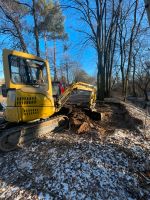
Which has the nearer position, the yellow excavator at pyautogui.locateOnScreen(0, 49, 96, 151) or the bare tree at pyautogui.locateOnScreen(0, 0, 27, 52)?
the yellow excavator at pyautogui.locateOnScreen(0, 49, 96, 151)

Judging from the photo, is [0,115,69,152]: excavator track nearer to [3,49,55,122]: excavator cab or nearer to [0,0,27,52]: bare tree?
[3,49,55,122]: excavator cab

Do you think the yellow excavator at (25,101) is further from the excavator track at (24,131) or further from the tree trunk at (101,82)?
the tree trunk at (101,82)

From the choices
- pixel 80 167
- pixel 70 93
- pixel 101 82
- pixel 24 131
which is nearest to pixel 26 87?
pixel 24 131

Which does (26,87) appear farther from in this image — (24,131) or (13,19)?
(13,19)

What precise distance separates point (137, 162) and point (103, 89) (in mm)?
12055

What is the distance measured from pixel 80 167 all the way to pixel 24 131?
2.12 m

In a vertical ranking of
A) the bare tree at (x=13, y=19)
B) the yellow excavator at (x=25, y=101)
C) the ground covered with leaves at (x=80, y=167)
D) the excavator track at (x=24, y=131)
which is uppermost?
the bare tree at (x=13, y=19)

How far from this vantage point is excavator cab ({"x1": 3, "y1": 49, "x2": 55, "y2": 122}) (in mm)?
5762

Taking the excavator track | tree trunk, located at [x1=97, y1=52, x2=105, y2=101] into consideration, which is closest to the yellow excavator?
the excavator track

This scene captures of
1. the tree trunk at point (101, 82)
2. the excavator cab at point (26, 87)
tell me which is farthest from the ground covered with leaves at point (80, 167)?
the tree trunk at point (101, 82)

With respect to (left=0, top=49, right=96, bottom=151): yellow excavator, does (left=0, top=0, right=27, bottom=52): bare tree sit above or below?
above

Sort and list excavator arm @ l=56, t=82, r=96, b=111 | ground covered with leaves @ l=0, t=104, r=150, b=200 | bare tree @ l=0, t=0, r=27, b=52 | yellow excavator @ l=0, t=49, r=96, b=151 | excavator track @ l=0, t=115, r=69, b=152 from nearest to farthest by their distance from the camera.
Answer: ground covered with leaves @ l=0, t=104, r=150, b=200 < excavator track @ l=0, t=115, r=69, b=152 < yellow excavator @ l=0, t=49, r=96, b=151 < excavator arm @ l=56, t=82, r=96, b=111 < bare tree @ l=0, t=0, r=27, b=52

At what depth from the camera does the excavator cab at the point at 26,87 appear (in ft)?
18.9

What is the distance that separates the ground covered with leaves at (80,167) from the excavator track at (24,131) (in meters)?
0.19
